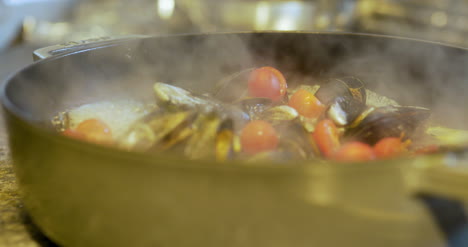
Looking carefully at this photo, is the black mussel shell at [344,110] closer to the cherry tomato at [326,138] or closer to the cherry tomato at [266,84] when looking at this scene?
the cherry tomato at [326,138]

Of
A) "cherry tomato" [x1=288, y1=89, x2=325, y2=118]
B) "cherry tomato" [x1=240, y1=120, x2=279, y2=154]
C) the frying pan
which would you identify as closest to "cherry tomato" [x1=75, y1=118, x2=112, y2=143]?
the frying pan

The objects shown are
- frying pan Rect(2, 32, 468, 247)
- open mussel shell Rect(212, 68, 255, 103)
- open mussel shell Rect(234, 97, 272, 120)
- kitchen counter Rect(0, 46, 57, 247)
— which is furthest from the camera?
open mussel shell Rect(212, 68, 255, 103)

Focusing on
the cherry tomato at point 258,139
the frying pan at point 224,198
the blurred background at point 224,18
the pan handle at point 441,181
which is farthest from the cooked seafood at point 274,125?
the blurred background at point 224,18

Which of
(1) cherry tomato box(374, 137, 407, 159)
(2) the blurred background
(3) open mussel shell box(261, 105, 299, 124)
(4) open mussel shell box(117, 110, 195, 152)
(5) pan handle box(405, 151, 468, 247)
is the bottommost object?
(2) the blurred background

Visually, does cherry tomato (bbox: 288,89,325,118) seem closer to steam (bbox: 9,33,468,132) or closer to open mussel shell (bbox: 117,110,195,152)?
steam (bbox: 9,33,468,132)

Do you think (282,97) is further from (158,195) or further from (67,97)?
(158,195)

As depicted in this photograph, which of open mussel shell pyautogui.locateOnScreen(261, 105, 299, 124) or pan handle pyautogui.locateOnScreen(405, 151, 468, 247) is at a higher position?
pan handle pyautogui.locateOnScreen(405, 151, 468, 247)

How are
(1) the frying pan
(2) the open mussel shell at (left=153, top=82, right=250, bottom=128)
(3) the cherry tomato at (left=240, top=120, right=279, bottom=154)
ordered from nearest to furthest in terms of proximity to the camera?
(1) the frying pan, (3) the cherry tomato at (left=240, top=120, right=279, bottom=154), (2) the open mussel shell at (left=153, top=82, right=250, bottom=128)

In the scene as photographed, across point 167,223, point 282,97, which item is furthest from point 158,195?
point 282,97
